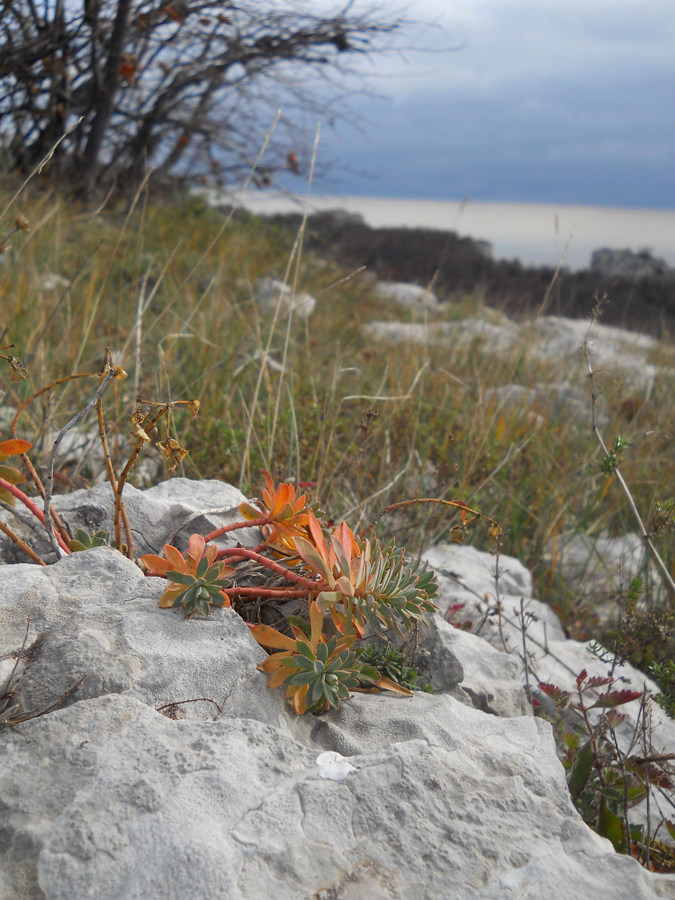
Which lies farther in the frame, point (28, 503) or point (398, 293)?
point (398, 293)

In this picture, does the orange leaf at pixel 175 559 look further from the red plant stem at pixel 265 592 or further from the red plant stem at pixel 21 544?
the red plant stem at pixel 21 544

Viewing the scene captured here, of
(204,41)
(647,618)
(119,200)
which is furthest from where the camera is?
(119,200)

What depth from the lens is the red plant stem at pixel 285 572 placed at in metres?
1.33

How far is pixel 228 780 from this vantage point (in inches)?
37.7

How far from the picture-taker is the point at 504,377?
14.7ft

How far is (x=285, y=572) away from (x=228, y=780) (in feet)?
1.49

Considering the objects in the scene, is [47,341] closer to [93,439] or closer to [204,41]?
[93,439]

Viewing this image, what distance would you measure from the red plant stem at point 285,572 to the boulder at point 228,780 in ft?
0.44

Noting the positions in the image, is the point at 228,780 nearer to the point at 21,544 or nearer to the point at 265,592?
the point at 265,592

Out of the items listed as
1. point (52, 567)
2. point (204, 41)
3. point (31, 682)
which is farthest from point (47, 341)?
point (204, 41)

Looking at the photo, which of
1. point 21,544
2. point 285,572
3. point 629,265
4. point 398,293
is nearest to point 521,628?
point 285,572

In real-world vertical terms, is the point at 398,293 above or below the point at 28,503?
above

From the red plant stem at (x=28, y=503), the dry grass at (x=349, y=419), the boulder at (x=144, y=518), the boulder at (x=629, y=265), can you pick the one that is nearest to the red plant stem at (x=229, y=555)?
the boulder at (x=144, y=518)

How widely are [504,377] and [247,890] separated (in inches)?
156
